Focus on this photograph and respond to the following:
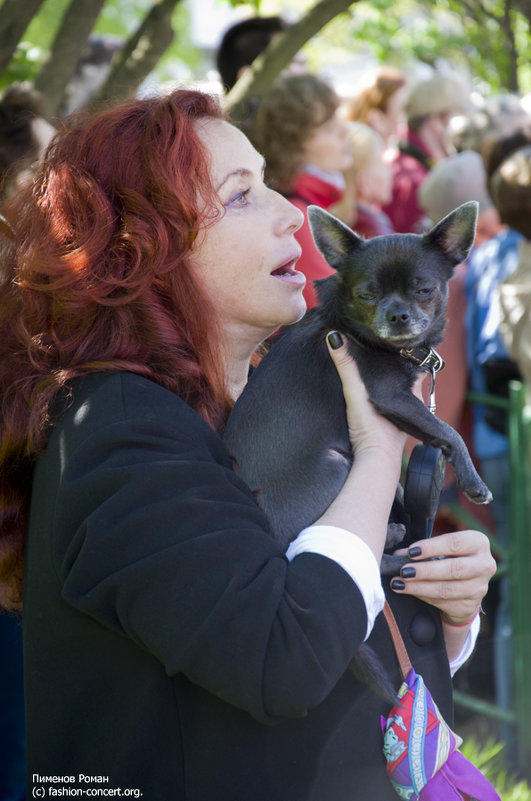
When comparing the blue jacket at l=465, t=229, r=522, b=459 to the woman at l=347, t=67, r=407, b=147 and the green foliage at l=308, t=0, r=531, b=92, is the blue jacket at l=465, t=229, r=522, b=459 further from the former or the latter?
the green foliage at l=308, t=0, r=531, b=92

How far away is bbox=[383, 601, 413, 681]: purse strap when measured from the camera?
6.68ft

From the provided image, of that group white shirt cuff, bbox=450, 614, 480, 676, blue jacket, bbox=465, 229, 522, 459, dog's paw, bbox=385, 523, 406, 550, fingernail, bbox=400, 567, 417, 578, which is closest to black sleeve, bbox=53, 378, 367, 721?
fingernail, bbox=400, 567, 417, 578

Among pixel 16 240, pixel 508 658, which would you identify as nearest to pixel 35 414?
pixel 16 240

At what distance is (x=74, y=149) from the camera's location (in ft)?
7.07

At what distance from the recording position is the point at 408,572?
2.11m

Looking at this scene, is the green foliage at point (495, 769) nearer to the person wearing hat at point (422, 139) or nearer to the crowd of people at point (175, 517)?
the crowd of people at point (175, 517)

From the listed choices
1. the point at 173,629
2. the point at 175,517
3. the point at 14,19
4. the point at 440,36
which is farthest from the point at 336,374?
the point at 440,36

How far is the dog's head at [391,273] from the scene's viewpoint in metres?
2.73

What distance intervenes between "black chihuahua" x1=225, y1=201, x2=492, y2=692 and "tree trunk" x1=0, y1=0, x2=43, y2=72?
2132 mm

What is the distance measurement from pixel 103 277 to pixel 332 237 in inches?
41.7

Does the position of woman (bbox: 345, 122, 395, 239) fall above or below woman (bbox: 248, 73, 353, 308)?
below

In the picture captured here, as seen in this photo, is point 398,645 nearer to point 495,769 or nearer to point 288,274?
point 288,274

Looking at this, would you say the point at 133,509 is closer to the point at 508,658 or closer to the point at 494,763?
the point at 494,763

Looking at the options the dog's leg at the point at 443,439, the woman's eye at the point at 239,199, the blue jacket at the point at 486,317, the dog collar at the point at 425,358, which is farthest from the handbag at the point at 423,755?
the blue jacket at the point at 486,317
